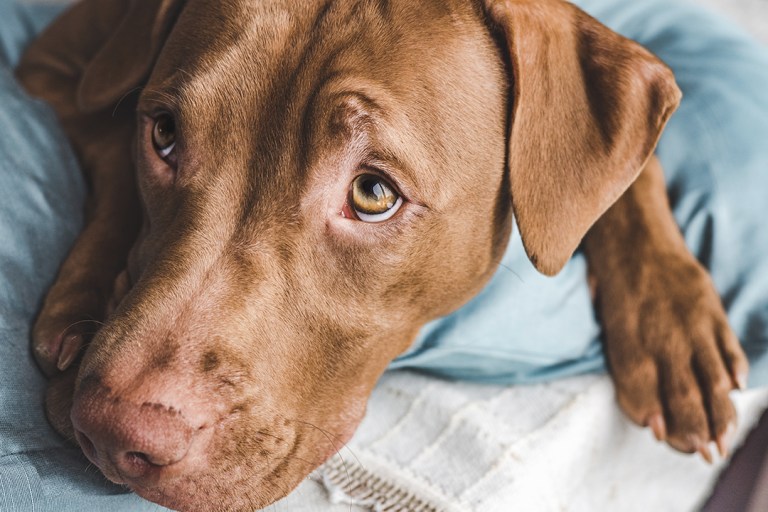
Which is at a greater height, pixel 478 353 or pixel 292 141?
pixel 292 141

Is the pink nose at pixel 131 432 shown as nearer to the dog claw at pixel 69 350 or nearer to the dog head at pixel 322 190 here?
the dog head at pixel 322 190

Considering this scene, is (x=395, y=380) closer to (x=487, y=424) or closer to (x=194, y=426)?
(x=487, y=424)

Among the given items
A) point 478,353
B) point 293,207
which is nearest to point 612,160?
point 478,353

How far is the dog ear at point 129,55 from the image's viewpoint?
8.04 feet

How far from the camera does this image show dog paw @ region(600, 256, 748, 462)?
2514 mm

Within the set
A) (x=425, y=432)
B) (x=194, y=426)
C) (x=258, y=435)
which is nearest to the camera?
(x=194, y=426)

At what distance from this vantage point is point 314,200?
6.51ft

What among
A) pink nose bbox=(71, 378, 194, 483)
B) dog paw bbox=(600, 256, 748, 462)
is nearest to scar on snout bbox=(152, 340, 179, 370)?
pink nose bbox=(71, 378, 194, 483)

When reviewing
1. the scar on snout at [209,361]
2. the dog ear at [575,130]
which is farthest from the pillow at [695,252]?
the scar on snout at [209,361]

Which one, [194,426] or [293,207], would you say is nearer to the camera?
[194,426]

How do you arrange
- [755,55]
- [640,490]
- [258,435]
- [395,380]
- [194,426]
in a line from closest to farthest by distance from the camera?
[194,426] < [258,435] < [395,380] < [640,490] < [755,55]

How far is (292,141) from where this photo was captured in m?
1.97

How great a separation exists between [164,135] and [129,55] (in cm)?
50

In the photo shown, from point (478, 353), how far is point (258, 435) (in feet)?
2.72
